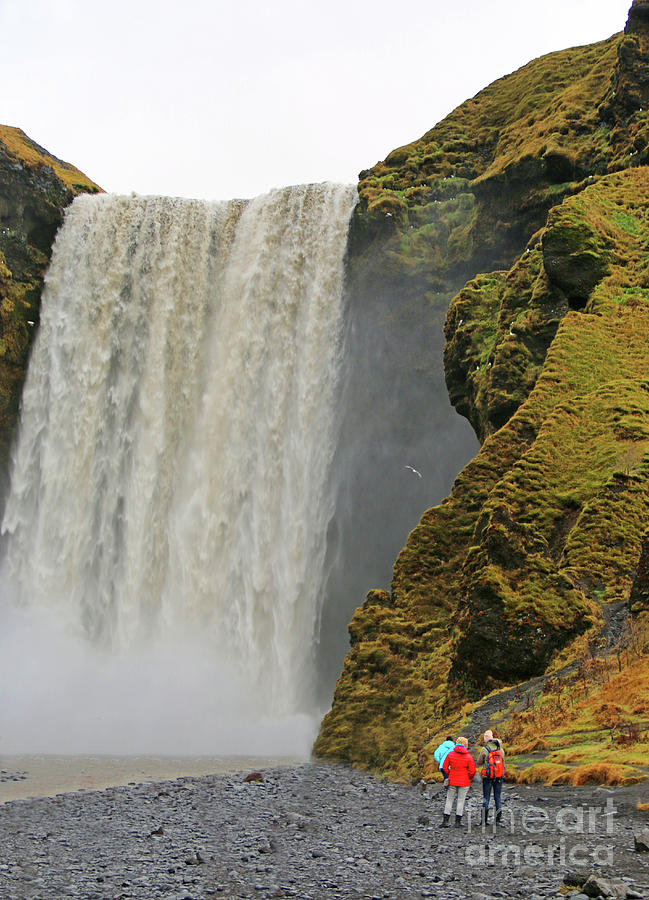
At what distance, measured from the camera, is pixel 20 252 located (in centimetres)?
4625

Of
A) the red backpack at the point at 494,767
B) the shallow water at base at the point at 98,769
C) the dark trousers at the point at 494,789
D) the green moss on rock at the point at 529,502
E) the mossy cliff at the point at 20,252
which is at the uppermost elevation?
the mossy cliff at the point at 20,252

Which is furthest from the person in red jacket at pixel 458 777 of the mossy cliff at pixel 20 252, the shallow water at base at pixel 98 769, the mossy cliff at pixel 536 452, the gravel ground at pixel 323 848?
the mossy cliff at pixel 20 252

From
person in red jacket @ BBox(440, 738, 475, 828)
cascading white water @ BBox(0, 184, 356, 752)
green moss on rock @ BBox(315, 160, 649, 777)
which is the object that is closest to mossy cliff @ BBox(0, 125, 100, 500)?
cascading white water @ BBox(0, 184, 356, 752)

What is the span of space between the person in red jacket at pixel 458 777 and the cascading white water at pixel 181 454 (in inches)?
908

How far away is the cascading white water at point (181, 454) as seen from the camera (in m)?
38.1

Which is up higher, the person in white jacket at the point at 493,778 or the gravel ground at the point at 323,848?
the person in white jacket at the point at 493,778

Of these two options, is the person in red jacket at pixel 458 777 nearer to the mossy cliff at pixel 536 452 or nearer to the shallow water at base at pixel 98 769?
the mossy cliff at pixel 536 452

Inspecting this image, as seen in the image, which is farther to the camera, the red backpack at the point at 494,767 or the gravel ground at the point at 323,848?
the red backpack at the point at 494,767

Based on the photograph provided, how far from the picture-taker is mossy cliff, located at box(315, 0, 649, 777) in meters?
19.4

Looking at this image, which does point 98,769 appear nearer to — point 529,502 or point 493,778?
point 529,502

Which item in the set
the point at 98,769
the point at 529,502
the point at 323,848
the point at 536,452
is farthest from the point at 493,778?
the point at 98,769

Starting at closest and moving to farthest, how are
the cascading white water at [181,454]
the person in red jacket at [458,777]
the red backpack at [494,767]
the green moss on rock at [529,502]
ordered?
the red backpack at [494,767]
the person in red jacket at [458,777]
the green moss on rock at [529,502]
the cascading white water at [181,454]

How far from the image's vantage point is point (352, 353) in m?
42.7

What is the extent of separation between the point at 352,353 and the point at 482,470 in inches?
742
